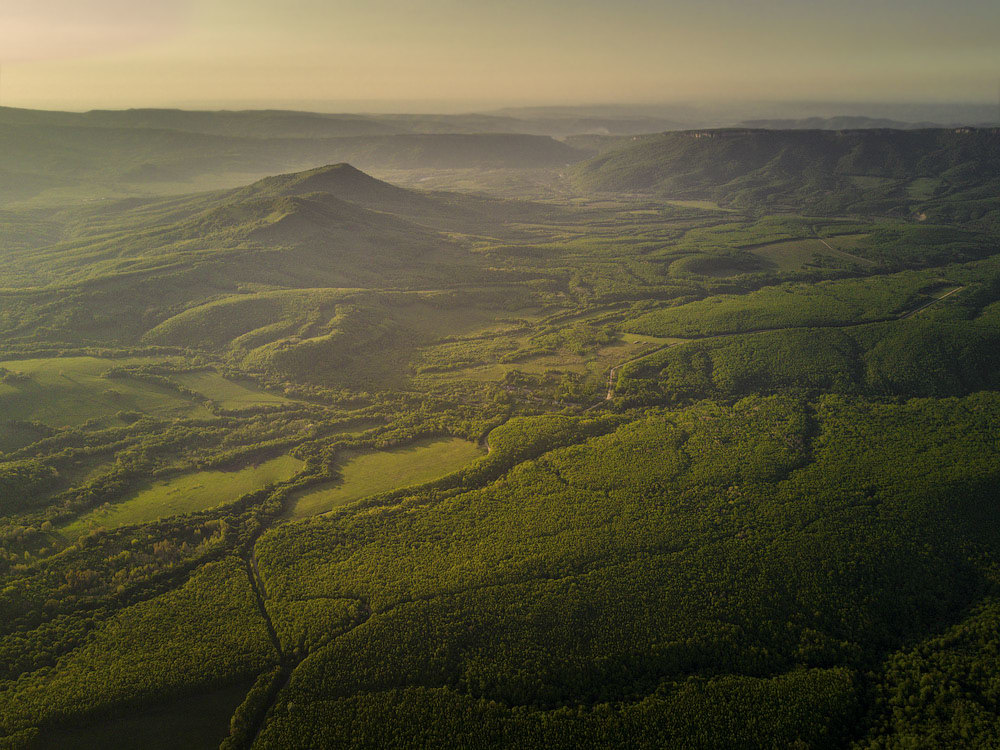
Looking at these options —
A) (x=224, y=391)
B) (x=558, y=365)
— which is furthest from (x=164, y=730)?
(x=558, y=365)

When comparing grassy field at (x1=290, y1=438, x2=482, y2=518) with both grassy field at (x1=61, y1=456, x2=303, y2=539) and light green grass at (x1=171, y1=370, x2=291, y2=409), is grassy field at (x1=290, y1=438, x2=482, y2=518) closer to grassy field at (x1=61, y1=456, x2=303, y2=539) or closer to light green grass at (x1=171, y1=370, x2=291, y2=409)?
grassy field at (x1=61, y1=456, x2=303, y2=539)

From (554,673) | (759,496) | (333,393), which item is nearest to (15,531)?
(333,393)

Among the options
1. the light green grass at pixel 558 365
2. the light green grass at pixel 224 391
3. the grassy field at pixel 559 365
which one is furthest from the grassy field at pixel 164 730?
the grassy field at pixel 559 365

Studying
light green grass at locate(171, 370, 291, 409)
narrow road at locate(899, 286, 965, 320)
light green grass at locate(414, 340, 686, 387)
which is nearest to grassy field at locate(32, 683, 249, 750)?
light green grass at locate(171, 370, 291, 409)

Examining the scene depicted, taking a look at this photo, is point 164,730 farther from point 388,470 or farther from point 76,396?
point 76,396

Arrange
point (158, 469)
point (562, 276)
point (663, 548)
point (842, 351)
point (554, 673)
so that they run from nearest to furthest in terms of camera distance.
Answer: point (554, 673)
point (663, 548)
point (158, 469)
point (842, 351)
point (562, 276)

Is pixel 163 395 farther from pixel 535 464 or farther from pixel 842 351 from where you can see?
pixel 842 351
